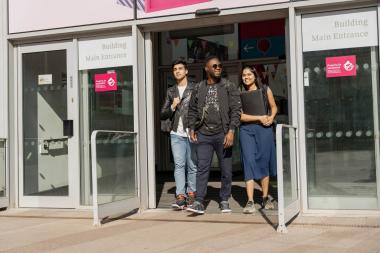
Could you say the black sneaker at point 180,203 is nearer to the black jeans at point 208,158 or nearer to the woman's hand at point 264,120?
the black jeans at point 208,158

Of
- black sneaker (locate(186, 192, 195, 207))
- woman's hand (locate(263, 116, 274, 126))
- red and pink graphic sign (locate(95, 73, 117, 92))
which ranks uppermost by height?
red and pink graphic sign (locate(95, 73, 117, 92))

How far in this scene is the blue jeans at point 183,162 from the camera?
290 inches

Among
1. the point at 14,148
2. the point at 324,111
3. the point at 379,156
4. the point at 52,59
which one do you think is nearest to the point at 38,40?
the point at 52,59

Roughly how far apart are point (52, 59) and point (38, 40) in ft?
1.11

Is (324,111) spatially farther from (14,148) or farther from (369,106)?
(14,148)

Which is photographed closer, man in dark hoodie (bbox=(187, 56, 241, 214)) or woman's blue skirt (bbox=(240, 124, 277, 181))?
man in dark hoodie (bbox=(187, 56, 241, 214))

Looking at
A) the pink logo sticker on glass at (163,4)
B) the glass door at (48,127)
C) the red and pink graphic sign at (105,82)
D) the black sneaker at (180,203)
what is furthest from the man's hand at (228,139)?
the glass door at (48,127)

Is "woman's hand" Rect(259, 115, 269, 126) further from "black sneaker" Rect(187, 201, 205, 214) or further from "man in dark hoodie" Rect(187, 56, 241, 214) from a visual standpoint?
"black sneaker" Rect(187, 201, 205, 214)

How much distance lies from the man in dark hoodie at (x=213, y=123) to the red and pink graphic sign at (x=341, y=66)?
111cm

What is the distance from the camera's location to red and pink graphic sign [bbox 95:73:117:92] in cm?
776

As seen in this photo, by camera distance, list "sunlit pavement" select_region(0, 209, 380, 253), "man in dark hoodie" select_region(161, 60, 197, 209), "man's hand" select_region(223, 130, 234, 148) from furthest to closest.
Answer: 1. "man in dark hoodie" select_region(161, 60, 197, 209)
2. "man's hand" select_region(223, 130, 234, 148)
3. "sunlit pavement" select_region(0, 209, 380, 253)

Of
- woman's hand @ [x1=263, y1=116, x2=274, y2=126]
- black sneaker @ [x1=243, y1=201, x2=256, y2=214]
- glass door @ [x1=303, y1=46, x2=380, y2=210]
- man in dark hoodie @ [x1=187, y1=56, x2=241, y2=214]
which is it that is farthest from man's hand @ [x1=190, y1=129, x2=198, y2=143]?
glass door @ [x1=303, y1=46, x2=380, y2=210]

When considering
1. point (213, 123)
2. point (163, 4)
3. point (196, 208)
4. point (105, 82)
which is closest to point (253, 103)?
point (213, 123)

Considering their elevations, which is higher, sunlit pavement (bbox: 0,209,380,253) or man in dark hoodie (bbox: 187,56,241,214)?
man in dark hoodie (bbox: 187,56,241,214)
